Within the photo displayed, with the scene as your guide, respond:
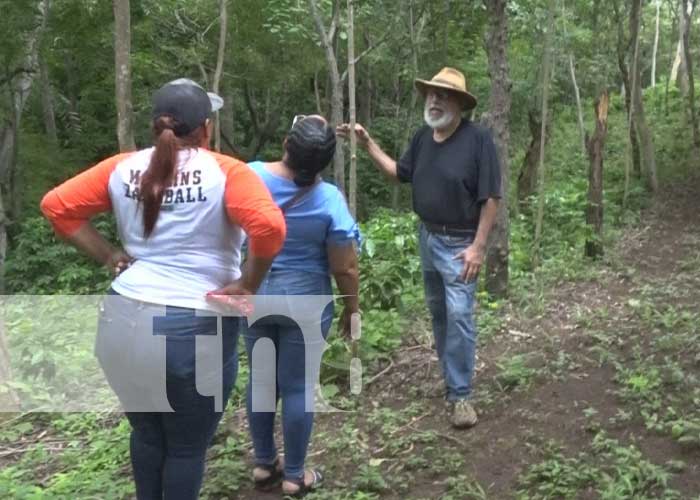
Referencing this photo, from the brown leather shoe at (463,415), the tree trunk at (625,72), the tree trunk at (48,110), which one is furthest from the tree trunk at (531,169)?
the tree trunk at (48,110)

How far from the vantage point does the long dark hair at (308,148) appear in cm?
303

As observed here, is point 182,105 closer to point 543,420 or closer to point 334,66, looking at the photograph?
point 543,420

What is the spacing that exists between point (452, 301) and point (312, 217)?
118cm

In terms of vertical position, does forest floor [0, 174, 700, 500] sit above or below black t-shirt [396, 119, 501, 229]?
below

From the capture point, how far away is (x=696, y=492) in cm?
312

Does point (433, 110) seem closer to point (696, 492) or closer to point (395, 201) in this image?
point (696, 492)

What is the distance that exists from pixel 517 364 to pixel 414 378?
26.1 inches

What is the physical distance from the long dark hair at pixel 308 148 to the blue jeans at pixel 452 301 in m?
1.16

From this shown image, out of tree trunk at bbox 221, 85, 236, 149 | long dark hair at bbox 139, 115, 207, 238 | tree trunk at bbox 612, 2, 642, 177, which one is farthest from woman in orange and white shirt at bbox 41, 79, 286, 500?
tree trunk at bbox 221, 85, 236, 149

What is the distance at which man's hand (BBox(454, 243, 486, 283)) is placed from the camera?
3867 millimetres

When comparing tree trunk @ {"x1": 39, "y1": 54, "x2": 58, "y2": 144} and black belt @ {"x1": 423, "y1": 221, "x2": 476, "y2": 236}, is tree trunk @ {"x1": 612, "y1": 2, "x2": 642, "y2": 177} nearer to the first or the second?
black belt @ {"x1": 423, "y1": 221, "x2": 476, "y2": 236}

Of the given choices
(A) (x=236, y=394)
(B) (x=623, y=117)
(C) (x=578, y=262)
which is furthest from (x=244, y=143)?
(A) (x=236, y=394)

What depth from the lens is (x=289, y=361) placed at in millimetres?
3268

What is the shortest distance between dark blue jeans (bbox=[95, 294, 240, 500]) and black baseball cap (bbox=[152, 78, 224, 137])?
23.6 inches
